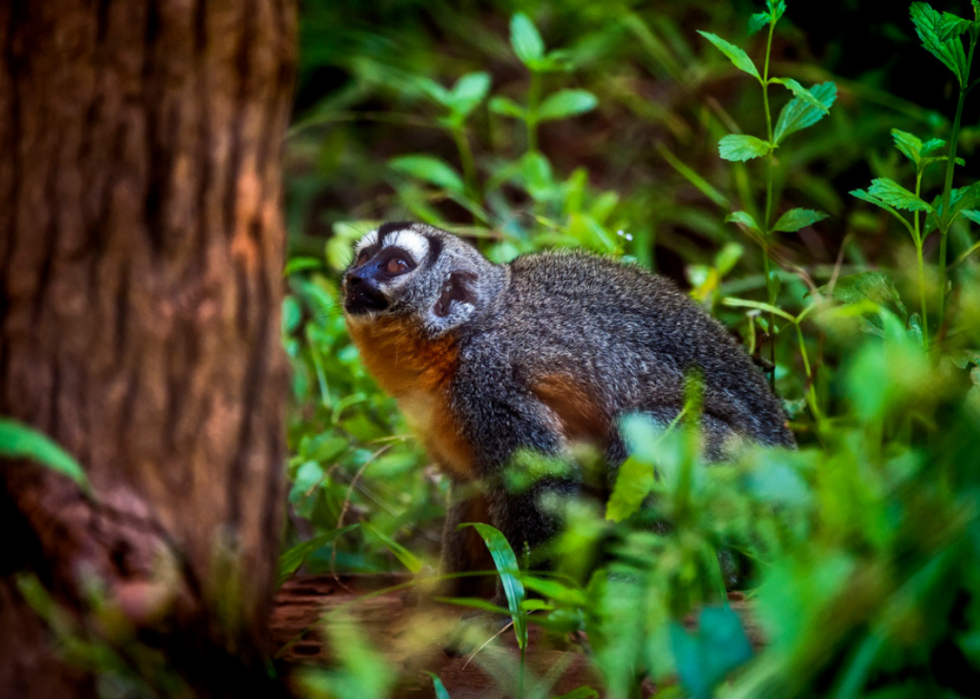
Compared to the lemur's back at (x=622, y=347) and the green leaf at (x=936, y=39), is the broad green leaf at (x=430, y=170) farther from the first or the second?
the green leaf at (x=936, y=39)

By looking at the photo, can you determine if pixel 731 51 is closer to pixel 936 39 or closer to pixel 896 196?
pixel 936 39

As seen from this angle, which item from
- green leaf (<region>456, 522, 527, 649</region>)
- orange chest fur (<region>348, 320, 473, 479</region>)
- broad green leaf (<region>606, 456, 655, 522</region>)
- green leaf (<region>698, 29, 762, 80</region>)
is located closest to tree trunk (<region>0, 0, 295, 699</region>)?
green leaf (<region>456, 522, 527, 649</region>)

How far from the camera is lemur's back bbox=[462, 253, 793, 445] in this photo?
4219 mm

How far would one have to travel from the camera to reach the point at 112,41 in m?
2.37

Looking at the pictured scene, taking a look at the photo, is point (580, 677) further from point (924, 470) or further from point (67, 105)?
point (67, 105)

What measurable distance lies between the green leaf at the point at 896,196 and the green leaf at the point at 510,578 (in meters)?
1.89

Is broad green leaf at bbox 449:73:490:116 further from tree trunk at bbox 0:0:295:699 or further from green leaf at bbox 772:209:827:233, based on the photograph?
tree trunk at bbox 0:0:295:699

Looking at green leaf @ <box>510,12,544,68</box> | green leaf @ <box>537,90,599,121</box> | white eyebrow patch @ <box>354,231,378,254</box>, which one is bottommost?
white eyebrow patch @ <box>354,231,378,254</box>

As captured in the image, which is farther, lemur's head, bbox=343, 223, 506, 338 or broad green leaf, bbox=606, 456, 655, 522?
lemur's head, bbox=343, 223, 506, 338

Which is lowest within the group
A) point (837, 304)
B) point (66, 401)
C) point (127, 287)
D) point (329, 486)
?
point (329, 486)

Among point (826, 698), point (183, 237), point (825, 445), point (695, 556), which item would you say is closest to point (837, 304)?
point (825, 445)

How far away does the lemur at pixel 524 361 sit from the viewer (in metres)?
4.13

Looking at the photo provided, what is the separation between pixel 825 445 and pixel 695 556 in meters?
1.66

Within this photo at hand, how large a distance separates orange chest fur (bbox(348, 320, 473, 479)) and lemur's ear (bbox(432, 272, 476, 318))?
6.7 inches
